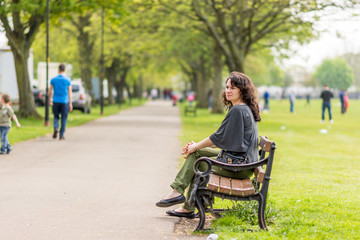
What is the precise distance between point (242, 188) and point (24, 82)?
20.1 metres

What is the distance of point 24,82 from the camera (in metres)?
24.6

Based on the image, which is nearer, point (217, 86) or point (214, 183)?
point (214, 183)

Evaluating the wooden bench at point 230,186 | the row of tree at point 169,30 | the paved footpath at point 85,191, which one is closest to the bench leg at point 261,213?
the wooden bench at point 230,186

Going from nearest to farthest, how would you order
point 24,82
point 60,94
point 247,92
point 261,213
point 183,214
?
1. point 261,213
2. point 247,92
3. point 183,214
4. point 60,94
5. point 24,82

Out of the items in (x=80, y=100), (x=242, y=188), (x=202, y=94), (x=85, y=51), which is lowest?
(x=202, y=94)

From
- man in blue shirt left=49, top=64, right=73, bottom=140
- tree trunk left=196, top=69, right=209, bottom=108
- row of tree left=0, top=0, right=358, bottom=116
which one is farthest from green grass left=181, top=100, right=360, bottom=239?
tree trunk left=196, top=69, right=209, bottom=108

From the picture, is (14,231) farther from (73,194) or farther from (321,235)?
(321,235)

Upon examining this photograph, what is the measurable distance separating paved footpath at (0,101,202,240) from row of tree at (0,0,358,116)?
968cm

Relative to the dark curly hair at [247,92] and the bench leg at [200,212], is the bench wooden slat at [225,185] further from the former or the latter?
the dark curly hair at [247,92]

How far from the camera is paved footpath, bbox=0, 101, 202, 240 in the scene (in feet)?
18.9

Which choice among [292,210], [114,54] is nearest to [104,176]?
[292,210]

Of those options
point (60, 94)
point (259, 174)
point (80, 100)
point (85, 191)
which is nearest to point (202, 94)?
point (80, 100)

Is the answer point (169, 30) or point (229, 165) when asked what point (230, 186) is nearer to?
point (229, 165)

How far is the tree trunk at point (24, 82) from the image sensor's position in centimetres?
2444
